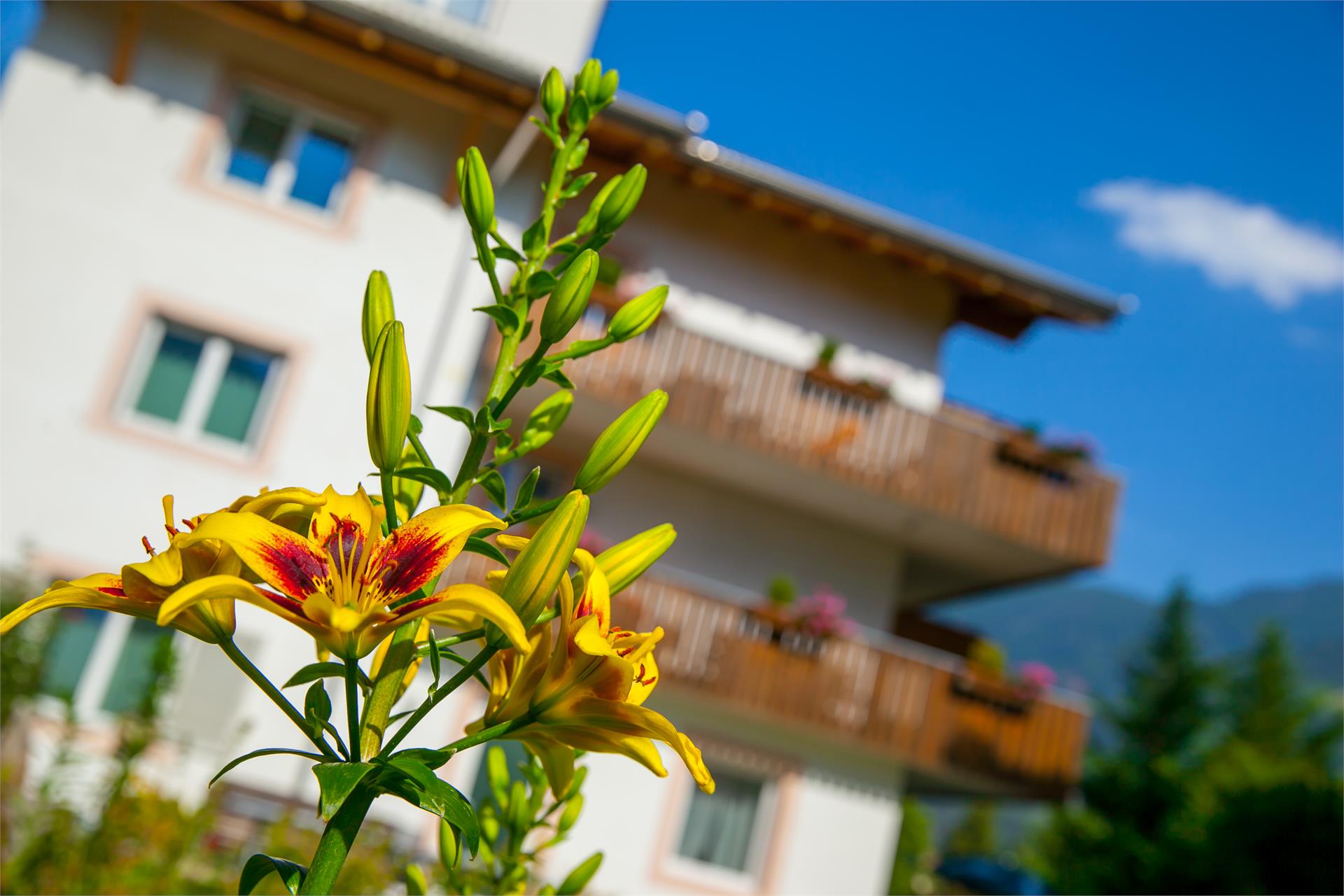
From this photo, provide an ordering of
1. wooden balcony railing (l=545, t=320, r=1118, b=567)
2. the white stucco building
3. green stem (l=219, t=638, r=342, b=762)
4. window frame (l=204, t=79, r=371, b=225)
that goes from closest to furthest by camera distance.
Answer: green stem (l=219, t=638, r=342, b=762)
the white stucco building
window frame (l=204, t=79, r=371, b=225)
wooden balcony railing (l=545, t=320, r=1118, b=567)

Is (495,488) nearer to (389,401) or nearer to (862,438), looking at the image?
(389,401)

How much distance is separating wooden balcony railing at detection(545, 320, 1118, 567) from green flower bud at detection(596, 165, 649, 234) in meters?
11.0

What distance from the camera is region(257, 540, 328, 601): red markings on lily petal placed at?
37.2 inches

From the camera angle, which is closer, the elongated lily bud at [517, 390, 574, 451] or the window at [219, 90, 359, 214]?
A: the elongated lily bud at [517, 390, 574, 451]

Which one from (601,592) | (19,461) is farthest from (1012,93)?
(19,461)

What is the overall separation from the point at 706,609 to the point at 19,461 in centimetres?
716

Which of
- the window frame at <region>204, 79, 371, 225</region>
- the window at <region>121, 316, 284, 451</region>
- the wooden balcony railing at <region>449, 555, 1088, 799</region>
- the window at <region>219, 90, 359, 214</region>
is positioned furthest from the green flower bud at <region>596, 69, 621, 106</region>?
the window at <region>219, 90, 359, 214</region>

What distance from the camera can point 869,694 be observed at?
1329 cm

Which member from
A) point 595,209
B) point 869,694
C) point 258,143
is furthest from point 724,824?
point 595,209

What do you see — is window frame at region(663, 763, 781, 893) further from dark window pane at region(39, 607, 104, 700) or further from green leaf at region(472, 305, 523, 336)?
green leaf at region(472, 305, 523, 336)

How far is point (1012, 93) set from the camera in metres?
7.30

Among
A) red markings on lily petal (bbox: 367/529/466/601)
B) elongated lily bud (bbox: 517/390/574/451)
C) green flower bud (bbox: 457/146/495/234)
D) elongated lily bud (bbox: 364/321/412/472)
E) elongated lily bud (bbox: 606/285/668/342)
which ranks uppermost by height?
green flower bud (bbox: 457/146/495/234)

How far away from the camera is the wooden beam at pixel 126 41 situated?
11.9 meters

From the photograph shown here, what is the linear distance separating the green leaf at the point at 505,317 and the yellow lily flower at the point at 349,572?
0.24m
